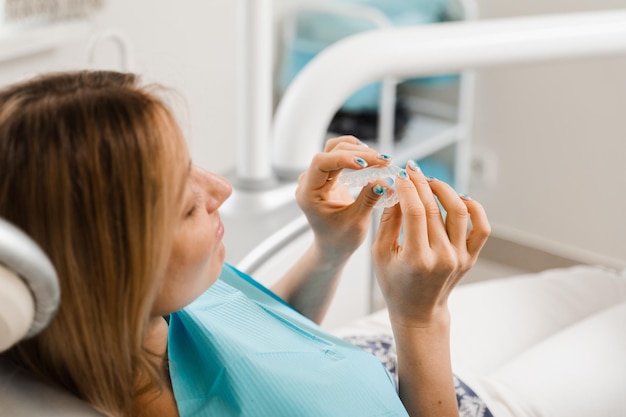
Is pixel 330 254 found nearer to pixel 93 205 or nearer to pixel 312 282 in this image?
pixel 312 282

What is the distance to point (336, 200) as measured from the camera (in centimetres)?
96

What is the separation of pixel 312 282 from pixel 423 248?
28 cm

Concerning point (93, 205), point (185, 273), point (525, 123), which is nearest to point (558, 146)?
point (525, 123)

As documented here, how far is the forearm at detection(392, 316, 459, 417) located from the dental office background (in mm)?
1338

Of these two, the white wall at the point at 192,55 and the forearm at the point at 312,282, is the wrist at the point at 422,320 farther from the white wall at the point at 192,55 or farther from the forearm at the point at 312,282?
the white wall at the point at 192,55

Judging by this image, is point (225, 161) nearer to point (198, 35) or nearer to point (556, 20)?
point (198, 35)

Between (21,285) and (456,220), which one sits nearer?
(21,285)

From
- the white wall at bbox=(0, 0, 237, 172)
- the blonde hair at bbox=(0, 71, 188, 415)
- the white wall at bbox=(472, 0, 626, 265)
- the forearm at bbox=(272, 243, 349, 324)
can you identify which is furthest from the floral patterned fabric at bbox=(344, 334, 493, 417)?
the white wall at bbox=(472, 0, 626, 265)

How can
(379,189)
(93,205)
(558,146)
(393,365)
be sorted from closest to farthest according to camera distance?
1. (93,205)
2. (379,189)
3. (393,365)
4. (558,146)

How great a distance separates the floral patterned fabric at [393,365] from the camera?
99 centimetres

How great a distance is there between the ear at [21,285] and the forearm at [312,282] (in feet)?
1.64

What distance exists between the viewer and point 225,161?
2418 mm

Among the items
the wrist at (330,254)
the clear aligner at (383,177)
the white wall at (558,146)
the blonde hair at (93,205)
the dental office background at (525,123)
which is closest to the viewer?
the blonde hair at (93,205)

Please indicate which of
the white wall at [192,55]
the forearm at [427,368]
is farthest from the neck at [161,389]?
A: the white wall at [192,55]
